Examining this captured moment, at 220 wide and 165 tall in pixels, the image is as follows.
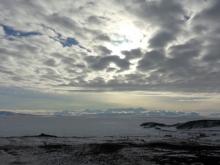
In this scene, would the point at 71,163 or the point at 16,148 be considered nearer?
the point at 71,163

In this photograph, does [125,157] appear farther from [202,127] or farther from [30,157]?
[202,127]

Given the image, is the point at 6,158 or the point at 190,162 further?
the point at 6,158

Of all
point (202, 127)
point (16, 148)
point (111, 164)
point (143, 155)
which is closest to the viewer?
point (111, 164)

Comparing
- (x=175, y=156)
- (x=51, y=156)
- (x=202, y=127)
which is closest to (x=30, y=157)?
(x=51, y=156)

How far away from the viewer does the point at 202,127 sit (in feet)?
326

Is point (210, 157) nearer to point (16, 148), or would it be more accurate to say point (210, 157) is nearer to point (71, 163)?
point (71, 163)

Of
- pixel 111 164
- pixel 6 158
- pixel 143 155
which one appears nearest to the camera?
pixel 111 164

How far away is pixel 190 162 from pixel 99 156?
9.51 meters

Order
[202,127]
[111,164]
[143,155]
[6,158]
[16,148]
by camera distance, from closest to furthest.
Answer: [111,164], [6,158], [143,155], [16,148], [202,127]

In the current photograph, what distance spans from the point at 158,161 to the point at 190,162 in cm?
294

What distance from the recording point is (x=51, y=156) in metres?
34.3

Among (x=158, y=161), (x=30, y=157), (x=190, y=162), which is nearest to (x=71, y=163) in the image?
(x=30, y=157)

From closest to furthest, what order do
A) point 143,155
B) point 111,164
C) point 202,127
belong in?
point 111,164, point 143,155, point 202,127

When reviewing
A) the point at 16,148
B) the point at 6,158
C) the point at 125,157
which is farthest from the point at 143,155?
the point at 16,148
